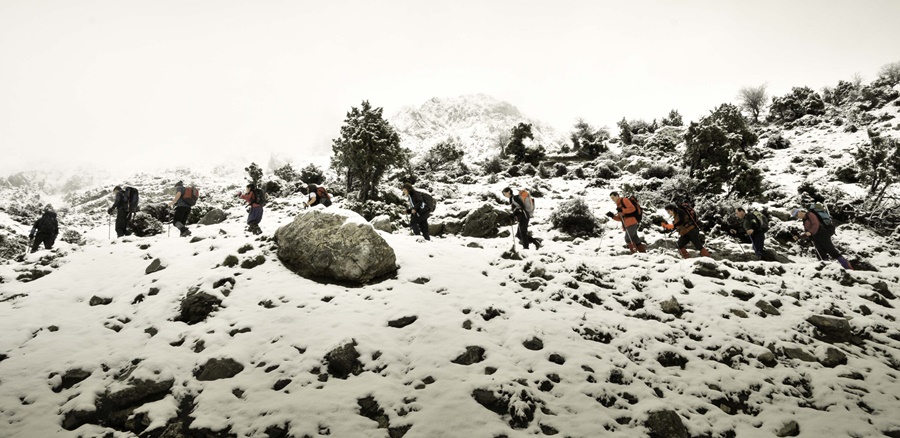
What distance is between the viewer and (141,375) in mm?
4078

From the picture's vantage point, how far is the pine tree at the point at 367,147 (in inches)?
835

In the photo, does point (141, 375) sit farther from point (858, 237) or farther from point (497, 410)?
point (858, 237)

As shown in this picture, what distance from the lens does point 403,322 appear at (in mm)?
5414

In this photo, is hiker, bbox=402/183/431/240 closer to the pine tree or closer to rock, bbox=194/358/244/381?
rock, bbox=194/358/244/381

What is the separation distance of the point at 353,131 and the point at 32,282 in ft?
56.6

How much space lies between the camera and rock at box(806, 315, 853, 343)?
5238mm

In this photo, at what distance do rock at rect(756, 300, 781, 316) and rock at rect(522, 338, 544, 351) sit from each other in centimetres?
421

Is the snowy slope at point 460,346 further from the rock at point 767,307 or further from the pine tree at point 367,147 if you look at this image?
the pine tree at point 367,147

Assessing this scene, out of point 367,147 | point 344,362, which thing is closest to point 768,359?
point 344,362

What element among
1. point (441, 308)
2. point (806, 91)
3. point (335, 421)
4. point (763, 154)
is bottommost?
point (335, 421)

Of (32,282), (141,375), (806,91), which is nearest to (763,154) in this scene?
(806,91)

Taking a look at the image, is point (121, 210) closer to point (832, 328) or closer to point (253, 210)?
point (253, 210)

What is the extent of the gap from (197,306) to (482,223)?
8792 millimetres

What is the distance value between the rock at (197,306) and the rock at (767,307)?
30.7ft
